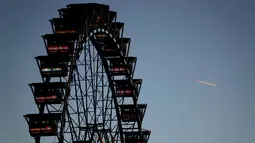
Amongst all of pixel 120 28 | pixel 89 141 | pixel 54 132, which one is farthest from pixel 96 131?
pixel 120 28

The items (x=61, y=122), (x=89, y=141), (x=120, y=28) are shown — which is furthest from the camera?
(x=120, y=28)

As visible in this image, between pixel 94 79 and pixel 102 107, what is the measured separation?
13.7 ft

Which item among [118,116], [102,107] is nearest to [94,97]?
[102,107]

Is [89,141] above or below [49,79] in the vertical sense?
below

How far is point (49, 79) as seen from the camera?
85125 millimetres

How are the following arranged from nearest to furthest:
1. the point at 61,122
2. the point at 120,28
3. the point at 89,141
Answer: the point at 61,122 < the point at 89,141 < the point at 120,28

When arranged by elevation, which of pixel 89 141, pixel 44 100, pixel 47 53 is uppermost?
pixel 47 53

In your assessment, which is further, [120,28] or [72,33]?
[120,28]

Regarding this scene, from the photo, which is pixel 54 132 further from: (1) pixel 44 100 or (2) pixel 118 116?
(2) pixel 118 116

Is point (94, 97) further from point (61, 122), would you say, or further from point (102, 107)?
point (61, 122)

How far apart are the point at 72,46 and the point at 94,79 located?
28.4 ft

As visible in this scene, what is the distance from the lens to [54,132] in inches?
3221

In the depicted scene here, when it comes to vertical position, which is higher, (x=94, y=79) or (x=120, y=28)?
(x=120, y=28)

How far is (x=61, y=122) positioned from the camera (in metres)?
81.1
